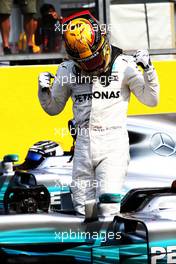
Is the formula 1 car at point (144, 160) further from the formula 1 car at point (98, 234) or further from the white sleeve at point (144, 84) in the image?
the white sleeve at point (144, 84)

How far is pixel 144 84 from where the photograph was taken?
478cm

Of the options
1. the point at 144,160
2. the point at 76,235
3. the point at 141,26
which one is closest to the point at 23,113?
the point at 141,26

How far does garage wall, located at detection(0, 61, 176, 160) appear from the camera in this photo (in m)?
8.23

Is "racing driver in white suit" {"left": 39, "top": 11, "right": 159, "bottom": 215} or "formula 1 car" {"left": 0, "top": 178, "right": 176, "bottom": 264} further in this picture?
"racing driver in white suit" {"left": 39, "top": 11, "right": 159, "bottom": 215}

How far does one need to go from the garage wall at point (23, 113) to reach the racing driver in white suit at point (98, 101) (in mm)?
3289

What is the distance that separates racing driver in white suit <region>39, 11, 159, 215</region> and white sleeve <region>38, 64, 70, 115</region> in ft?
0.04

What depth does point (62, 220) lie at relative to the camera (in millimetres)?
4703

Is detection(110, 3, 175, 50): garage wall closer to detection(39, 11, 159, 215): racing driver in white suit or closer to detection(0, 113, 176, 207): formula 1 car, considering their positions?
detection(0, 113, 176, 207): formula 1 car

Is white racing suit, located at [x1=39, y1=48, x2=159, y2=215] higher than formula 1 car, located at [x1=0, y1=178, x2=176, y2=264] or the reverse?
higher

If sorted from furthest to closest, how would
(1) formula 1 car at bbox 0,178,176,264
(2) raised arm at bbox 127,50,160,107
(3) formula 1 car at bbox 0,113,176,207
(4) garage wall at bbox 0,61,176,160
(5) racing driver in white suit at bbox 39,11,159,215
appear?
1. (4) garage wall at bbox 0,61,176,160
2. (3) formula 1 car at bbox 0,113,176,207
3. (5) racing driver in white suit at bbox 39,11,159,215
4. (2) raised arm at bbox 127,50,160,107
5. (1) formula 1 car at bbox 0,178,176,264

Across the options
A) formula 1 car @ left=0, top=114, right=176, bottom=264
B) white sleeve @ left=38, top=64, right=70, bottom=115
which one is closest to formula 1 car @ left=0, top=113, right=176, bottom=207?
formula 1 car @ left=0, top=114, right=176, bottom=264

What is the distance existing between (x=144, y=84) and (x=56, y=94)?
0.56m

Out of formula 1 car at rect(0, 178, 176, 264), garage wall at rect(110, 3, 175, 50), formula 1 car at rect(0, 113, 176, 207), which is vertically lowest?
formula 1 car at rect(0, 178, 176, 264)

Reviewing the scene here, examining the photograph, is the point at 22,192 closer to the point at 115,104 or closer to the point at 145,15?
the point at 115,104
